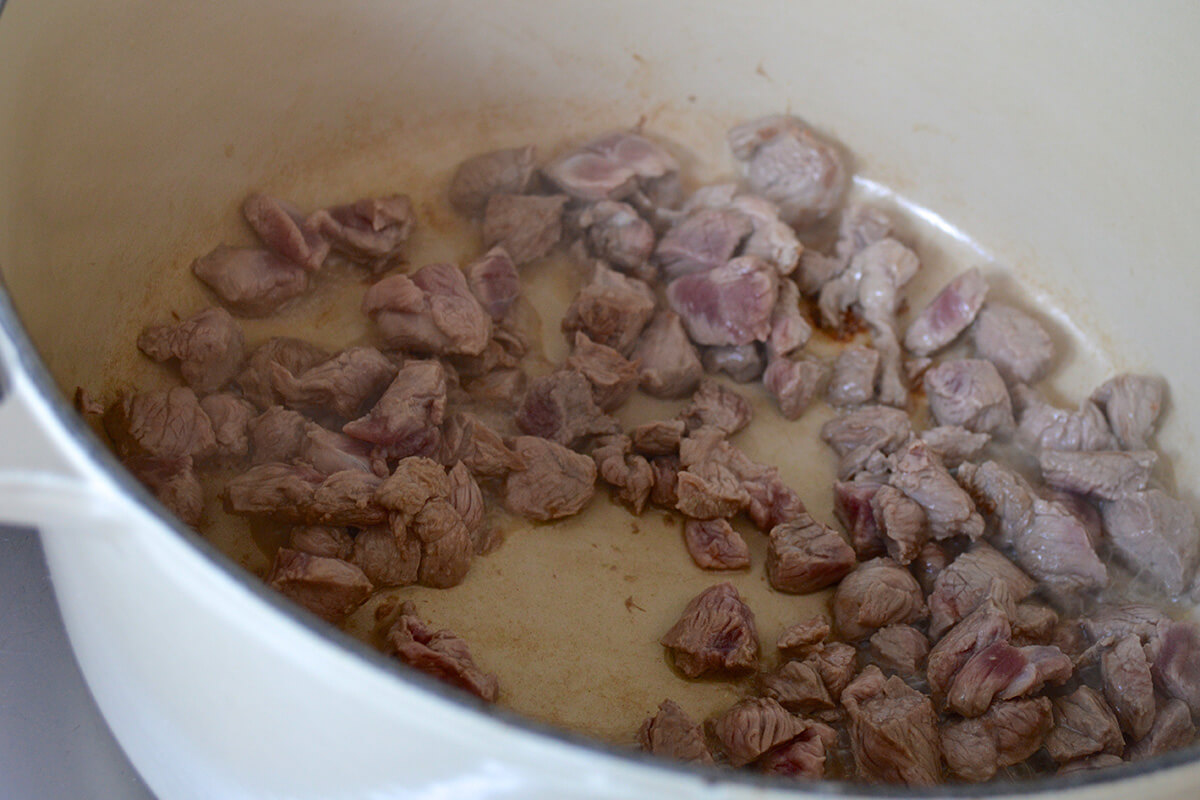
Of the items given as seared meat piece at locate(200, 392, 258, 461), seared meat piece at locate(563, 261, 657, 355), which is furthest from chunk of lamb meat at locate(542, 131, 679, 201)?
seared meat piece at locate(200, 392, 258, 461)

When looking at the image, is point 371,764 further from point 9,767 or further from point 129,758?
point 9,767

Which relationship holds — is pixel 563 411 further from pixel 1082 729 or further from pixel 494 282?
pixel 1082 729

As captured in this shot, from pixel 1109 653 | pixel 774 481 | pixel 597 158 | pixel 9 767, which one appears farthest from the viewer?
pixel 597 158

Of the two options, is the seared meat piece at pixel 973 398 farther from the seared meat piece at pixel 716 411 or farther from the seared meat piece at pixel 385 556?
the seared meat piece at pixel 385 556

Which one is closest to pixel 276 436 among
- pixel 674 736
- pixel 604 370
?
pixel 604 370

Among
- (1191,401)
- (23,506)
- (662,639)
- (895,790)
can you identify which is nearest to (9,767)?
(23,506)
